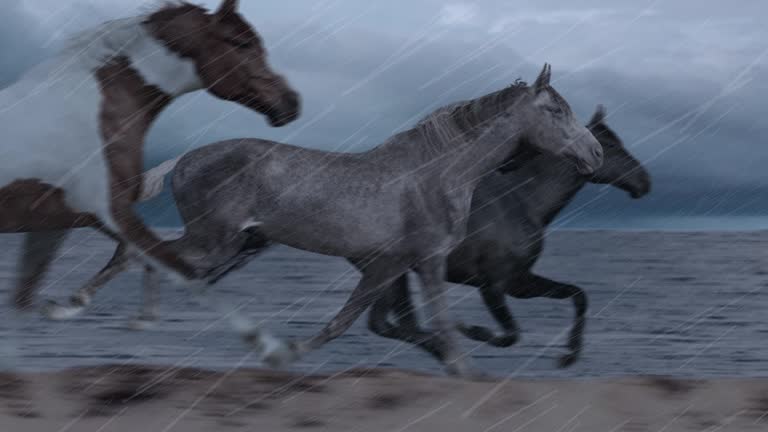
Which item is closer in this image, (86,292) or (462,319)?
(86,292)

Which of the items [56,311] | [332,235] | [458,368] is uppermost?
[332,235]

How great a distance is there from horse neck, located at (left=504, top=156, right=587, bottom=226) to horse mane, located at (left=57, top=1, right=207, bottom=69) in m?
2.78

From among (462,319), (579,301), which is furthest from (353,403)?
(462,319)

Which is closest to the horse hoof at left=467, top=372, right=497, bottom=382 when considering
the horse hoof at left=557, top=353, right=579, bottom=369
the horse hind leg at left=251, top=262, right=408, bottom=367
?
the horse hind leg at left=251, top=262, right=408, bottom=367

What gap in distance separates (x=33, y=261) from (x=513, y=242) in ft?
9.08

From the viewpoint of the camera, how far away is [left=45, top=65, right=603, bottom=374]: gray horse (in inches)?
234

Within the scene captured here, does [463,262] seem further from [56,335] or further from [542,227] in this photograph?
[56,335]

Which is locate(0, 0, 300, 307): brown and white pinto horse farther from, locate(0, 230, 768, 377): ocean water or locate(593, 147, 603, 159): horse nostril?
locate(593, 147, 603, 159): horse nostril

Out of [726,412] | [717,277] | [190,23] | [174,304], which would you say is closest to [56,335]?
[174,304]

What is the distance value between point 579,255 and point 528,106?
48.2 ft

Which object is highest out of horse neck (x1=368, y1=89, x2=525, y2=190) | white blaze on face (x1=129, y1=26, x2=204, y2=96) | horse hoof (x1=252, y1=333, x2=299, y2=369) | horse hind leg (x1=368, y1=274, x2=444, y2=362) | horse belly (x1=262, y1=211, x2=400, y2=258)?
white blaze on face (x1=129, y1=26, x2=204, y2=96)

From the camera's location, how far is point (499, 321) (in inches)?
285

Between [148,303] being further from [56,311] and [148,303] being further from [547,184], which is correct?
[547,184]

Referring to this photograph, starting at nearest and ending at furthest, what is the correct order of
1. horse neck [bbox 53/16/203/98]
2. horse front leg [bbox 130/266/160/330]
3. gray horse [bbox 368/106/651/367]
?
horse neck [bbox 53/16/203/98] → horse front leg [bbox 130/266/160/330] → gray horse [bbox 368/106/651/367]
